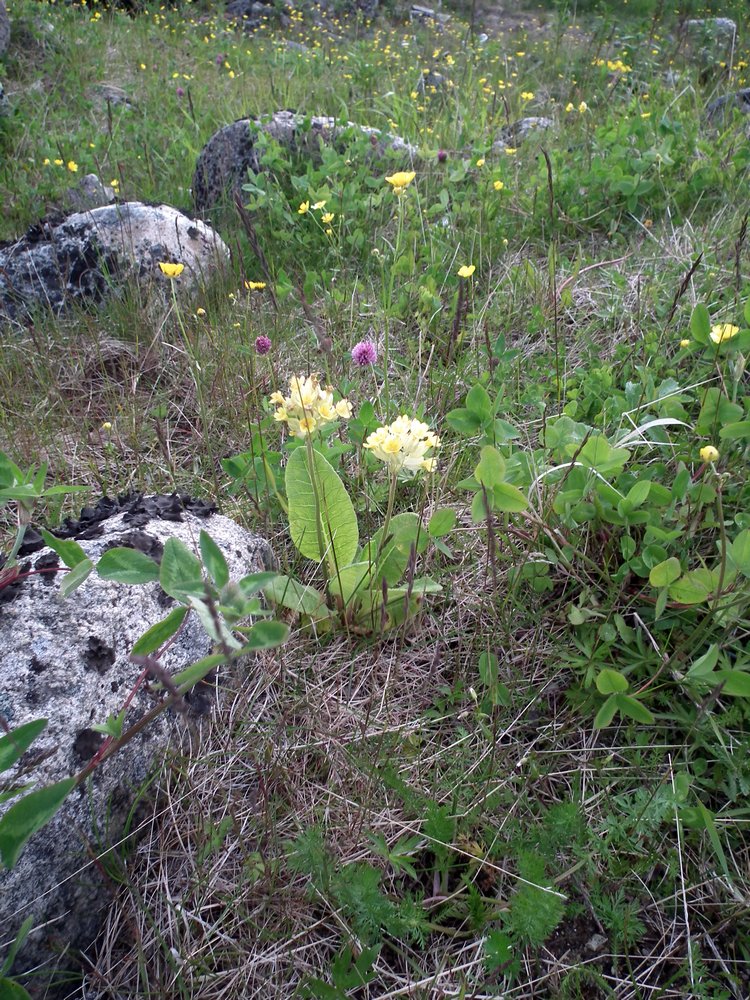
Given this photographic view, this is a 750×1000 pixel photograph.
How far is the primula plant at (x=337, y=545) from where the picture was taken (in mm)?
1512

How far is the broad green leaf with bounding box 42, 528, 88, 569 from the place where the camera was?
3.69 feet

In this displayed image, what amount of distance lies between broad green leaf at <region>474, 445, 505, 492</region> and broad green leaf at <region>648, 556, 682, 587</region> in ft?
1.25

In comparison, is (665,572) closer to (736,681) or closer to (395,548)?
(736,681)

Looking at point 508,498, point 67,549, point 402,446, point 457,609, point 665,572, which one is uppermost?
point 67,549

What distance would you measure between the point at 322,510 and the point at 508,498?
0.48m

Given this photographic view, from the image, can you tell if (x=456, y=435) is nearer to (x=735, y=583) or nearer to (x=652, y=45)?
(x=735, y=583)

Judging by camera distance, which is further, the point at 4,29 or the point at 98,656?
the point at 4,29

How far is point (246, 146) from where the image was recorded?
414 centimetres

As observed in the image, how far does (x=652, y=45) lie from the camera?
282 inches

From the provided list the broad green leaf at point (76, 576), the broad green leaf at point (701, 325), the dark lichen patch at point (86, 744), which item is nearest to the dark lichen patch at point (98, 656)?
the dark lichen patch at point (86, 744)

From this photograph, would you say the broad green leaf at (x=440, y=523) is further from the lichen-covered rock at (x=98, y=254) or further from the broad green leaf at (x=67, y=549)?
the lichen-covered rock at (x=98, y=254)

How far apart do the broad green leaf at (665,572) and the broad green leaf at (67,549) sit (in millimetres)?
1140

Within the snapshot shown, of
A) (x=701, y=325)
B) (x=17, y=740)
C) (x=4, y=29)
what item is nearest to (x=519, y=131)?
(x=701, y=325)

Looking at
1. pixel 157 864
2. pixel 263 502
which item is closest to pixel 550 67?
pixel 263 502
